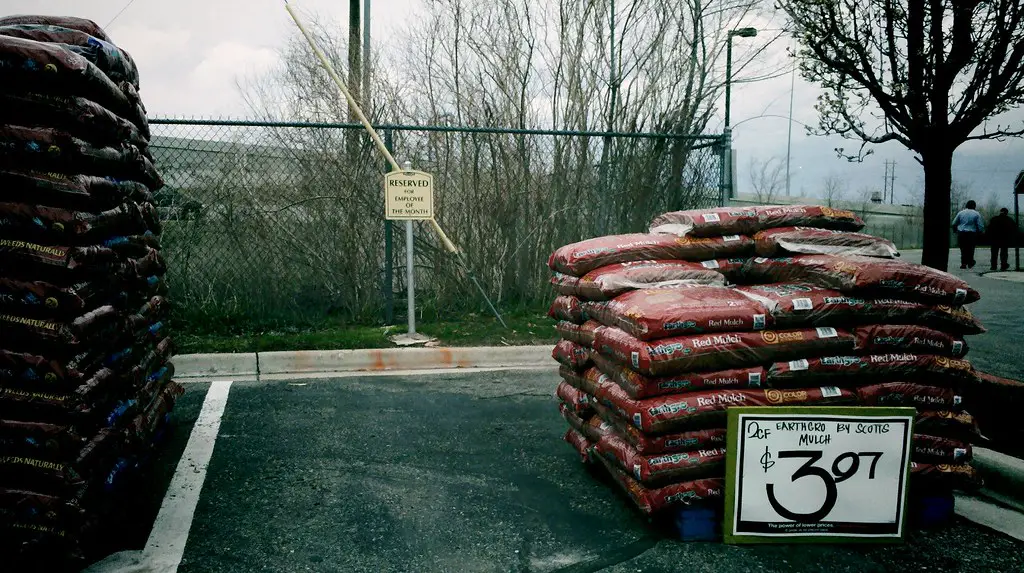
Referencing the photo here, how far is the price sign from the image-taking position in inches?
123

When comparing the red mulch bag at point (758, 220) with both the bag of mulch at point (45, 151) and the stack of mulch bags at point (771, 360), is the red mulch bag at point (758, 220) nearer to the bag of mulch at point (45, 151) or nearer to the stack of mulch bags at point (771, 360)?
the stack of mulch bags at point (771, 360)

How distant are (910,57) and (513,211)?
5358 millimetres

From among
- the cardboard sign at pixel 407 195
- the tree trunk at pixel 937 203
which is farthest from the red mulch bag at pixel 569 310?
the cardboard sign at pixel 407 195

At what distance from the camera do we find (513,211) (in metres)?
9.23

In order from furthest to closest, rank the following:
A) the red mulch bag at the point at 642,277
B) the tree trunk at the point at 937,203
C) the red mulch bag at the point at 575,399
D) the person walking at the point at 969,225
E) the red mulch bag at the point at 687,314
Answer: the person walking at the point at 969,225
the tree trunk at the point at 937,203
the red mulch bag at the point at 575,399
the red mulch bag at the point at 642,277
the red mulch bag at the point at 687,314

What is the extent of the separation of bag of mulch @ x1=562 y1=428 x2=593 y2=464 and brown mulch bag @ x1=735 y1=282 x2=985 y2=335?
1234mm

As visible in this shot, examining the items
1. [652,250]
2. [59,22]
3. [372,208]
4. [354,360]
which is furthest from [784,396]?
[372,208]

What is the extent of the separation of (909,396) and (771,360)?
69cm

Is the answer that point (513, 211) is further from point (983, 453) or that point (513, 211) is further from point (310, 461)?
point (983, 453)

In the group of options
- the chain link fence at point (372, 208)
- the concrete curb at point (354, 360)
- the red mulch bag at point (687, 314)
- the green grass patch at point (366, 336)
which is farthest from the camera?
the chain link fence at point (372, 208)

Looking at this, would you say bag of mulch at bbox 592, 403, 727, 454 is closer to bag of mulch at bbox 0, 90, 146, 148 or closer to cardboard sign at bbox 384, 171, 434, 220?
bag of mulch at bbox 0, 90, 146, 148

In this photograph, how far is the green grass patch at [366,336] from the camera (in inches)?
276

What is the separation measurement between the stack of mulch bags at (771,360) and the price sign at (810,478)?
0.47 feet

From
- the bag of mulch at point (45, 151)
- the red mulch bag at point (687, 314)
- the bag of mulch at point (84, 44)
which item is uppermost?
the bag of mulch at point (84, 44)
